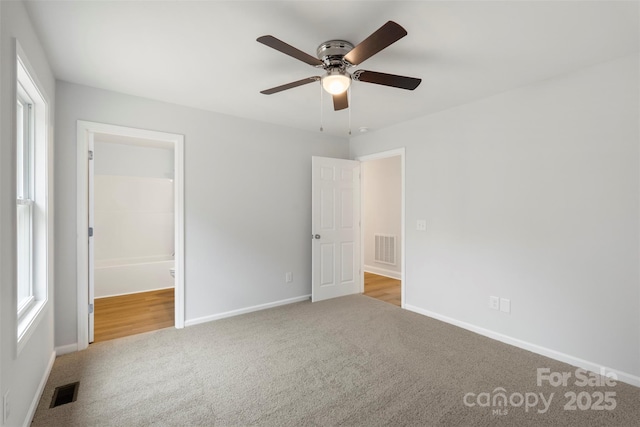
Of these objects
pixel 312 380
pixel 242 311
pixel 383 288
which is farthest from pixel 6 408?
pixel 383 288

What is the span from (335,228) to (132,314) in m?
2.83

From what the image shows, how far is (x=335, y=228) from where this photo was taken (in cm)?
442

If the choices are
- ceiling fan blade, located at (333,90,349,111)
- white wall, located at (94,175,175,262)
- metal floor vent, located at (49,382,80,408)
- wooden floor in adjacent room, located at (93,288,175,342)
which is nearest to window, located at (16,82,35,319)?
metal floor vent, located at (49,382,80,408)

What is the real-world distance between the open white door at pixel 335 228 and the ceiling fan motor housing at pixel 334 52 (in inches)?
85.9

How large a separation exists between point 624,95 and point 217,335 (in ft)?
13.2

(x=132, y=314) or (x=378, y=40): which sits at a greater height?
(x=378, y=40)

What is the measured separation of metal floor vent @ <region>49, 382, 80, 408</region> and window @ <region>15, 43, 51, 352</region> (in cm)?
55

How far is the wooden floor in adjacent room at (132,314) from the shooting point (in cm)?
331

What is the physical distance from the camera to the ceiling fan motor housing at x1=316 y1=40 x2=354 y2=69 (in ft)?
6.62

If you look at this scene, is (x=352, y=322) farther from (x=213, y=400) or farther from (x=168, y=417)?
(x=168, y=417)

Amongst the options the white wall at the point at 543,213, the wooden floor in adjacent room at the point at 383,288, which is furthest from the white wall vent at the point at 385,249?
the white wall at the point at 543,213

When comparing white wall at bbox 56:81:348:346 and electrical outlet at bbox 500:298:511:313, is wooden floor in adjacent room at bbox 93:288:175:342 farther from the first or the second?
electrical outlet at bbox 500:298:511:313

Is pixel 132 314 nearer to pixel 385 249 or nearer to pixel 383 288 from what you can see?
pixel 383 288

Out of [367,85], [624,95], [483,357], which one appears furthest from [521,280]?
[367,85]
